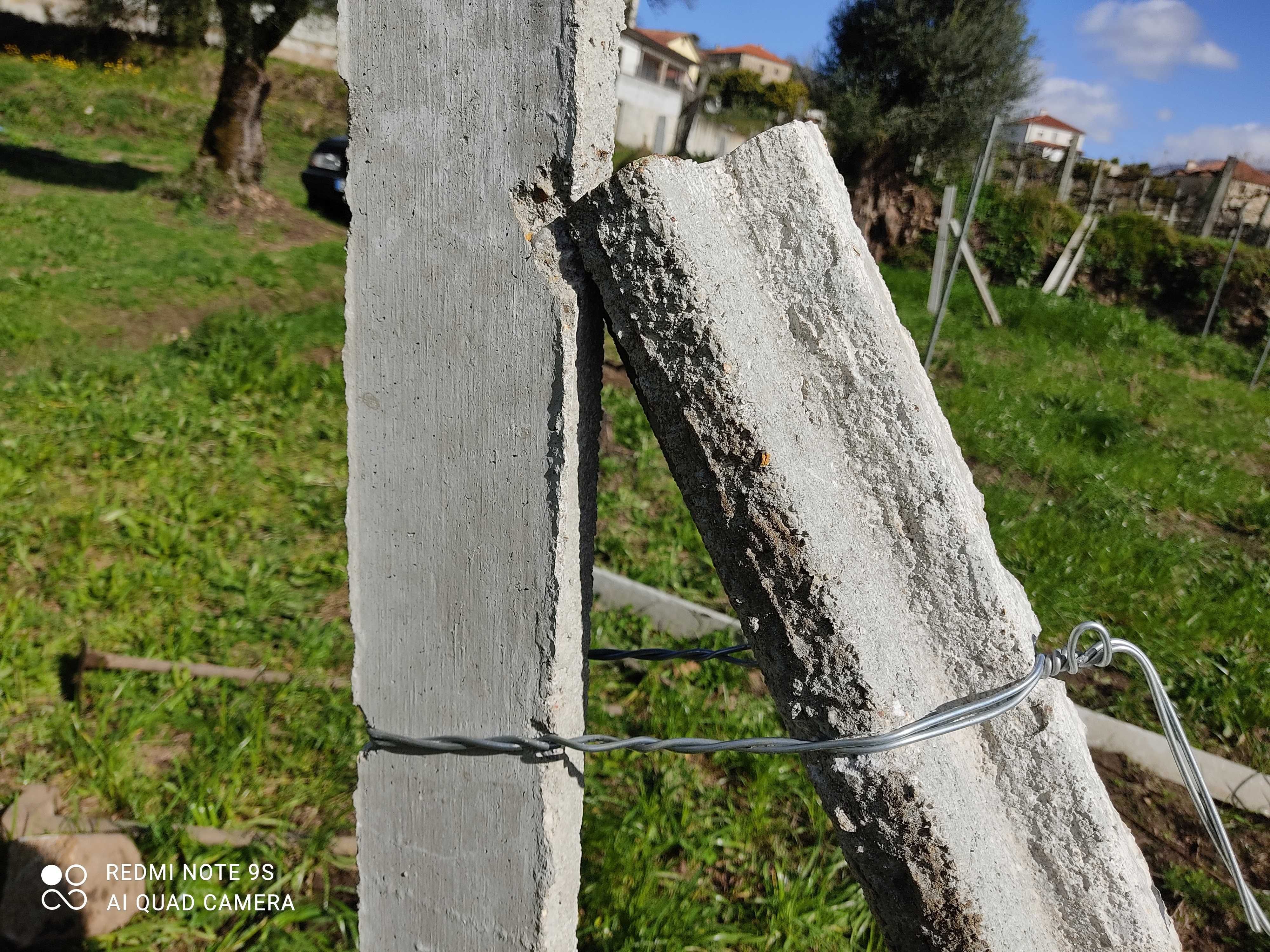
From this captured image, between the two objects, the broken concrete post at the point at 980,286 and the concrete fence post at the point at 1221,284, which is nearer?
the broken concrete post at the point at 980,286

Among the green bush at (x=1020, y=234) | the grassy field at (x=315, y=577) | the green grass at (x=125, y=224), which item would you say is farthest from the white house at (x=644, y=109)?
the grassy field at (x=315, y=577)

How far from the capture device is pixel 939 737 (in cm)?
107

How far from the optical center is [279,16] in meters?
10.2

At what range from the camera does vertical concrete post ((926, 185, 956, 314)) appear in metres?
8.62

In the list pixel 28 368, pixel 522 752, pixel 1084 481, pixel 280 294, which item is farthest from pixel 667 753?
pixel 280 294

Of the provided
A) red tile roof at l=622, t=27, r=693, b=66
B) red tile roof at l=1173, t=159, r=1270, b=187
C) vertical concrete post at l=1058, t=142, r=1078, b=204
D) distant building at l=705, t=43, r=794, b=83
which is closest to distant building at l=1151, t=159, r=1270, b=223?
red tile roof at l=1173, t=159, r=1270, b=187

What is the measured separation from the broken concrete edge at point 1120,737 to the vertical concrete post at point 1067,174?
44.7 feet

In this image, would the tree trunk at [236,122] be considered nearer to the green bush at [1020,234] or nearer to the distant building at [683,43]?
the green bush at [1020,234]

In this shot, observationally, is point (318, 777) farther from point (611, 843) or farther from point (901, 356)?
point (901, 356)

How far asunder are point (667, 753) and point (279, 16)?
10726 mm

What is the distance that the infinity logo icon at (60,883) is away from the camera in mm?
2244

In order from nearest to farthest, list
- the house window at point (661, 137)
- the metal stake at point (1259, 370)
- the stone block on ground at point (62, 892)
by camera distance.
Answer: the stone block on ground at point (62, 892) < the metal stake at point (1259, 370) < the house window at point (661, 137)

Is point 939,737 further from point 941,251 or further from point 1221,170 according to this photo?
point 1221,170

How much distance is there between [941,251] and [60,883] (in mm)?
8647
